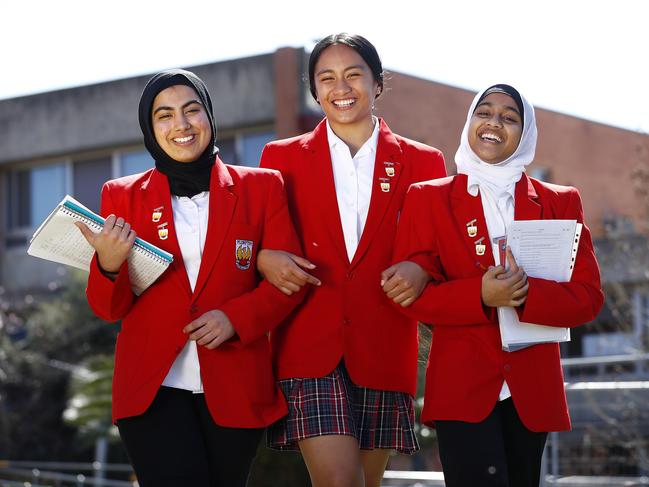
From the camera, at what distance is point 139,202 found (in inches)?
200

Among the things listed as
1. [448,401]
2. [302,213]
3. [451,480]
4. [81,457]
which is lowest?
[81,457]

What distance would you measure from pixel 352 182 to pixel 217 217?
0.71 metres

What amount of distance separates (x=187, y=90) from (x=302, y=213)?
2.52 ft

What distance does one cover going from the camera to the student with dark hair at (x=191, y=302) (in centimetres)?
480

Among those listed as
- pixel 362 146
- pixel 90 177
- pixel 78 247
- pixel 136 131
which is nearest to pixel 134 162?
pixel 136 131

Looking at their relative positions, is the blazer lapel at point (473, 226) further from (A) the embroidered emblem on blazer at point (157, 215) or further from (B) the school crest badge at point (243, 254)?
(A) the embroidered emblem on blazer at point (157, 215)

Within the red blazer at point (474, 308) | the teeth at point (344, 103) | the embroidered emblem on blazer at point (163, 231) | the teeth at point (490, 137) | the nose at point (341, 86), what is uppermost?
the nose at point (341, 86)

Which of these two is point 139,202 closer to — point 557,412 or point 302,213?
point 302,213

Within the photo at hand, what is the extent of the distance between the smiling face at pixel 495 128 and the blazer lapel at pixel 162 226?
134 centimetres

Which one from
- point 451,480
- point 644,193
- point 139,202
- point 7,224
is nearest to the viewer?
point 451,480

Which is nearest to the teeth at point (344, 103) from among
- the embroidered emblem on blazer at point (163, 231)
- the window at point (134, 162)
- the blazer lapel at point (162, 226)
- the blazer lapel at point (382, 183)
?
the blazer lapel at point (382, 183)

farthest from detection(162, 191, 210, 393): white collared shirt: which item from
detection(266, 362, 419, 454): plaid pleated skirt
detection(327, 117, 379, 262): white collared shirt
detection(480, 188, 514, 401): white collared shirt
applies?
detection(480, 188, 514, 401): white collared shirt

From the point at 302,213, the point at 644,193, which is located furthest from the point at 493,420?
the point at 644,193

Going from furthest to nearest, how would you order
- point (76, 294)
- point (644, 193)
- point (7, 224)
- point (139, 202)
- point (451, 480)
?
point (7, 224)
point (76, 294)
point (644, 193)
point (139, 202)
point (451, 480)
